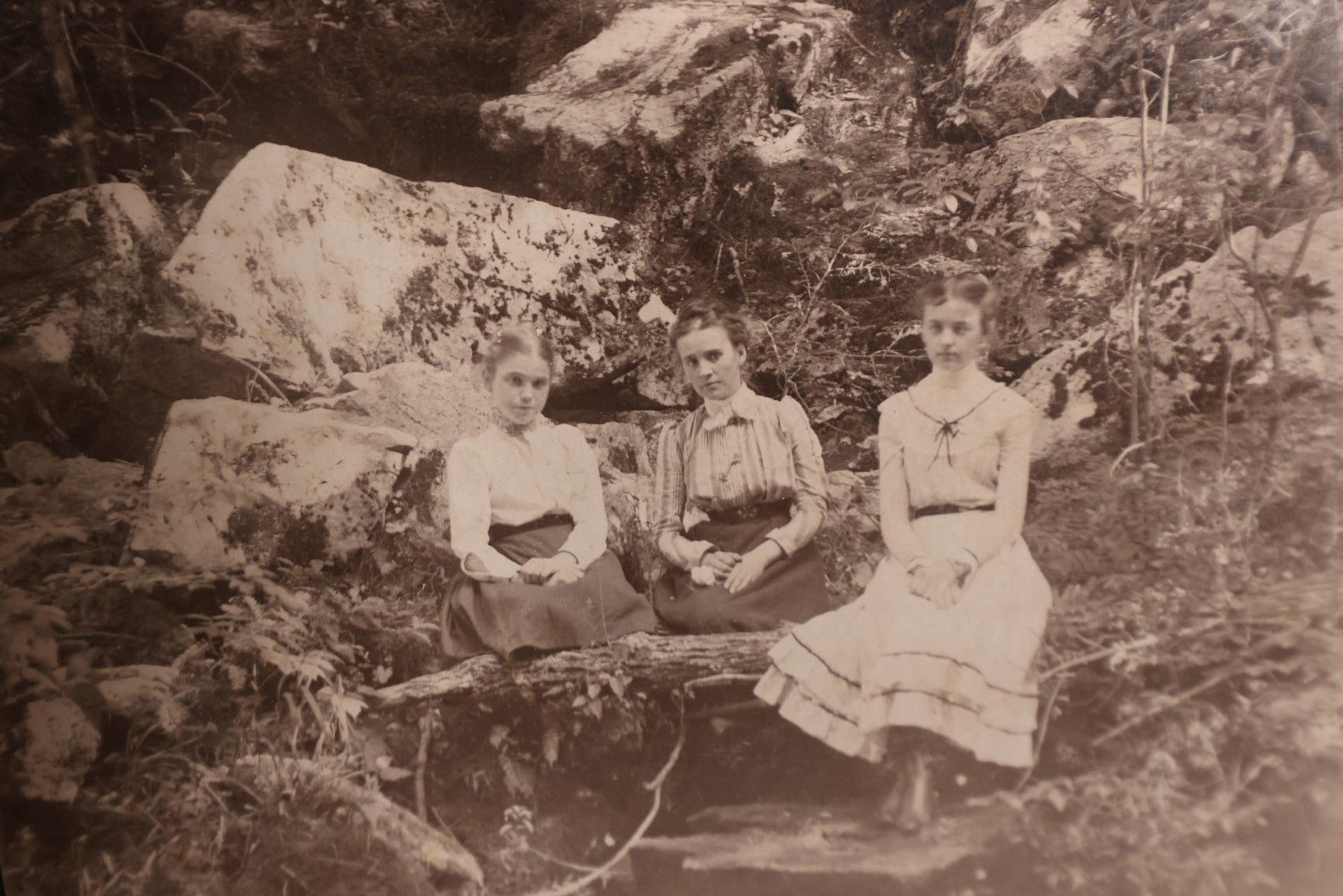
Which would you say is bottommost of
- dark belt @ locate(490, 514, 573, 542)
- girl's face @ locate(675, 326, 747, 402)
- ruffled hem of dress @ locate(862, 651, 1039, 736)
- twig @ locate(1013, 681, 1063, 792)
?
twig @ locate(1013, 681, 1063, 792)

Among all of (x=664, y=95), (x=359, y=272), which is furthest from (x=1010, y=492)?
(x=359, y=272)

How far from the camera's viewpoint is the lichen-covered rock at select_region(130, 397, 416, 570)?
231 centimetres

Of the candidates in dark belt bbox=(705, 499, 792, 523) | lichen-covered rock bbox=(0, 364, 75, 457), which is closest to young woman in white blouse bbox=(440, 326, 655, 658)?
dark belt bbox=(705, 499, 792, 523)

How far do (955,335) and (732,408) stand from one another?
1.79 ft

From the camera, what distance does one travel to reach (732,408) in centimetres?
221

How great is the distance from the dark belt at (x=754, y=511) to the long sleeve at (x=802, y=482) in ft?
0.09

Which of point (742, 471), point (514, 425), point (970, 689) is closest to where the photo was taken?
point (970, 689)

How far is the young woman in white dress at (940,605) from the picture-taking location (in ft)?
6.50

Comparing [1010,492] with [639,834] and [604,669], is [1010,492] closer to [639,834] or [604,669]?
[604,669]

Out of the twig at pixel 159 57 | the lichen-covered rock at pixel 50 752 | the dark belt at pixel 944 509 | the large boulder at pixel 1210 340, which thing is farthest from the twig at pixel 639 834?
the twig at pixel 159 57

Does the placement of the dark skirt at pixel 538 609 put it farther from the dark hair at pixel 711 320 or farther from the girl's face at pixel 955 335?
the girl's face at pixel 955 335

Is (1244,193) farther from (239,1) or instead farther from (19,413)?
(19,413)

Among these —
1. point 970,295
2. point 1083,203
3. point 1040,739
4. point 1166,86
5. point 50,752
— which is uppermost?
point 1166,86

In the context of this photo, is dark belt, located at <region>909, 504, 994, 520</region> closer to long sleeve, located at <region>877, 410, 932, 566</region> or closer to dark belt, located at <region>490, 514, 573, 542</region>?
long sleeve, located at <region>877, 410, 932, 566</region>
